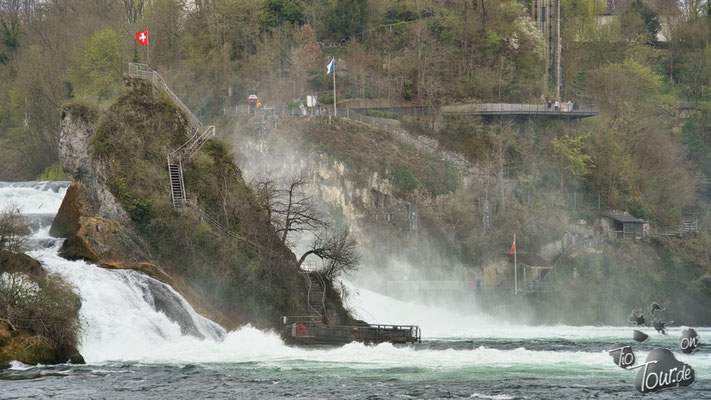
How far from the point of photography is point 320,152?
340ft

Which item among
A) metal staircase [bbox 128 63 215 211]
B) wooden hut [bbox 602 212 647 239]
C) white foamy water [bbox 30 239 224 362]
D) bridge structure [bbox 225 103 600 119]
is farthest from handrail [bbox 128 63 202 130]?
wooden hut [bbox 602 212 647 239]

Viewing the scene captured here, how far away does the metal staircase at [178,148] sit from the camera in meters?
67.9

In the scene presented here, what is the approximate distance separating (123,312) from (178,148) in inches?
681

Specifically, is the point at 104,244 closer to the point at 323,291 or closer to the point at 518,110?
the point at 323,291

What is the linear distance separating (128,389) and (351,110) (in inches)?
2741

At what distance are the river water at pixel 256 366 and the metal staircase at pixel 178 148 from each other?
8.65 metres

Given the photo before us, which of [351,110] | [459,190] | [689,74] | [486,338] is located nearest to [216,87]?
[351,110]

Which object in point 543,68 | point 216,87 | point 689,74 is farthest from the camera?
point 689,74

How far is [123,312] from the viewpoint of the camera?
56188 mm

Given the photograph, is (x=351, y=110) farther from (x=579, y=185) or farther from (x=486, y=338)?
(x=486, y=338)

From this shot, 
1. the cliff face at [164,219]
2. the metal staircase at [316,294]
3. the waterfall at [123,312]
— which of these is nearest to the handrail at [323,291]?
the metal staircase at [316,294]

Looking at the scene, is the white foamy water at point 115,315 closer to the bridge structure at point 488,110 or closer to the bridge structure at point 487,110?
the bridge structure at point 488,110

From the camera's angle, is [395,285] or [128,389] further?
[395,285]

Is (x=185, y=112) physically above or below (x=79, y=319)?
above
